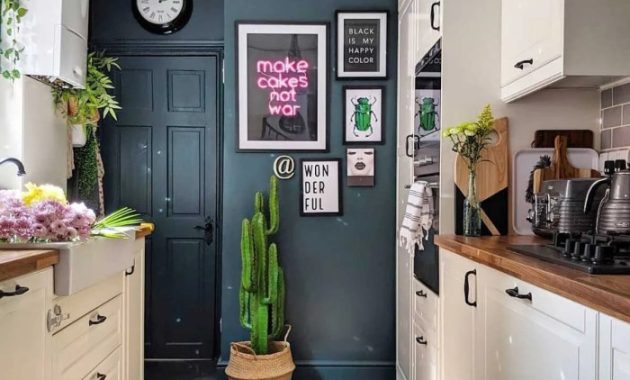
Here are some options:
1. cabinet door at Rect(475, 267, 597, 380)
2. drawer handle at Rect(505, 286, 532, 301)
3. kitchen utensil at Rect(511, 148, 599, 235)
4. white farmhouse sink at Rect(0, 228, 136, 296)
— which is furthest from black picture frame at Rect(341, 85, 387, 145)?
drawer handle at Rect(505, 286, 532, 301)

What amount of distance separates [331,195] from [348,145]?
30 centimetres

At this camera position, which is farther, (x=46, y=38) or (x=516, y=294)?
(x=46, y=38)

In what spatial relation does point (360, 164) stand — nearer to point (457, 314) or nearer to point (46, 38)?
point (457, 314)

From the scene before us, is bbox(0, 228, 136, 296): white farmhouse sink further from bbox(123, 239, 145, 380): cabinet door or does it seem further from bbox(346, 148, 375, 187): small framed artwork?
bbox(346, 148, 375, 187): small framed artwork

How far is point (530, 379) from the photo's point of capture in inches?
55.3

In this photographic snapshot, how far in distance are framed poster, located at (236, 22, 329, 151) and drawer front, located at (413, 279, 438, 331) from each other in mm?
1067

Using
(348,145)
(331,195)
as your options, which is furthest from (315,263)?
(348,145)

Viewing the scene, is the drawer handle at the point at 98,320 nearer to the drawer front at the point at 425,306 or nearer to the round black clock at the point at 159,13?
the drawer front at the point at 425,306

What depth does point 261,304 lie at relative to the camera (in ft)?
9.96

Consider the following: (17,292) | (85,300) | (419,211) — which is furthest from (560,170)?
(17,292)

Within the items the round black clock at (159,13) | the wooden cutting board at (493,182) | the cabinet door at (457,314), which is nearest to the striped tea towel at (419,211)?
the wooden cutting board at (493,182)

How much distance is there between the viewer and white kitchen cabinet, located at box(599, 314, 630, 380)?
3.21 ft

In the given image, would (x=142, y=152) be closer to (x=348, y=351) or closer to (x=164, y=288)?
(x=164, y=288)

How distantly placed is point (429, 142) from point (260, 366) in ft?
4.63
